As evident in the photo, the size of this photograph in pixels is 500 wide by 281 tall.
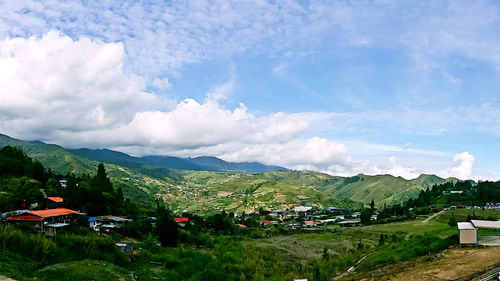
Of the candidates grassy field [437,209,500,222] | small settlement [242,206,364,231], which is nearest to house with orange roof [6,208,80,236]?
small settlement [242,206,364,231]

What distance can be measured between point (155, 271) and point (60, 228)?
13980mm

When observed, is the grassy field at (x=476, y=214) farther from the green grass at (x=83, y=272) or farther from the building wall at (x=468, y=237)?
the green grass at (x=83, y=272)

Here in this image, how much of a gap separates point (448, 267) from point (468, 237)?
341 inches

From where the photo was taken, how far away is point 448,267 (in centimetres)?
2705

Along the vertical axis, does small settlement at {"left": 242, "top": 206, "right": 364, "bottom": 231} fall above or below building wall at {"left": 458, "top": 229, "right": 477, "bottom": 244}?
below

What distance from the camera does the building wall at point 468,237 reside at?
33.3m

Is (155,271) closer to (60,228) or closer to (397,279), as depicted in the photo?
(60,228)

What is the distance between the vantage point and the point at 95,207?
190ft

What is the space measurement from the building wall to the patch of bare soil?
164cm

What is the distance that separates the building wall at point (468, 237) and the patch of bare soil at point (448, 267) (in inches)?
64.5

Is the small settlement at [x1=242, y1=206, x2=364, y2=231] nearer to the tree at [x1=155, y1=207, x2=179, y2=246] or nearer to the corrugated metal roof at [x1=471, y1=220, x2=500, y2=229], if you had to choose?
the tree at [x1=155, y1=207, x2=179, y2=246]

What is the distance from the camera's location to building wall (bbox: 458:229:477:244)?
33281 millimetres

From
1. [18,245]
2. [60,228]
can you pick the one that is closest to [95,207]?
[60,228]

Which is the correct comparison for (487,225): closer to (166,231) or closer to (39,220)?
(166,231)
